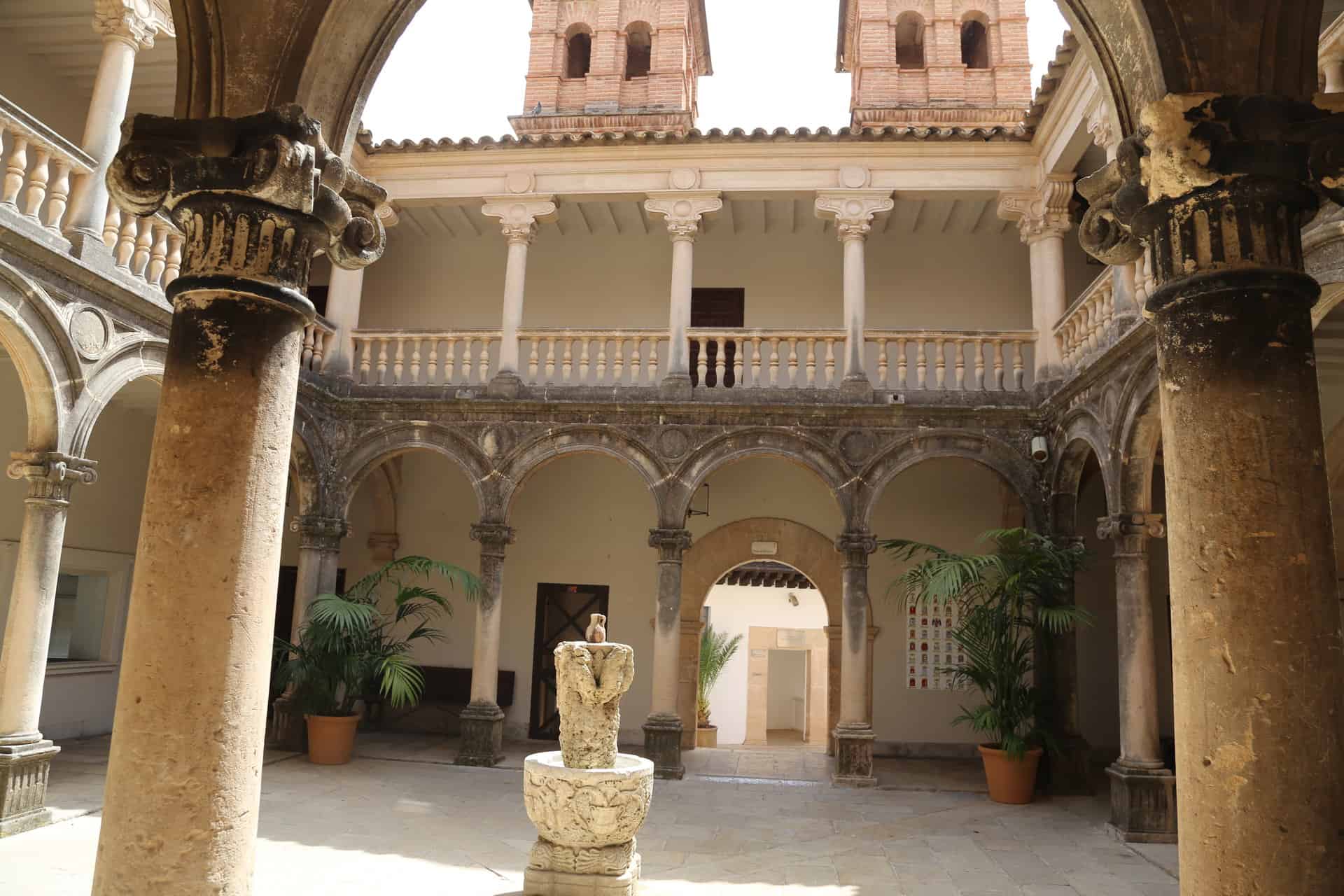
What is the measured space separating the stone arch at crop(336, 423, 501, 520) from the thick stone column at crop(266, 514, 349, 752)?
294 millimetres

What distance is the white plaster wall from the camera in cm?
2062

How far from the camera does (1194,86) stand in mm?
2664

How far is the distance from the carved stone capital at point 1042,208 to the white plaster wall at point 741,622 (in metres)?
11.4

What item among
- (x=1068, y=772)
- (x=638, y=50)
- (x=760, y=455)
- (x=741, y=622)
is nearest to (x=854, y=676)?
(x=1068, y=772)

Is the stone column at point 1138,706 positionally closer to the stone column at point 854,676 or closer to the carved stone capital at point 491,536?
the stone column at point 854,676

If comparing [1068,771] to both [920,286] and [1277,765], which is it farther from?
[1277,765]

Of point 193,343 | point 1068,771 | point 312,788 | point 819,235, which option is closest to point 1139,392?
point 1068,771

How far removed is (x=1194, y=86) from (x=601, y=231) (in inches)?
422

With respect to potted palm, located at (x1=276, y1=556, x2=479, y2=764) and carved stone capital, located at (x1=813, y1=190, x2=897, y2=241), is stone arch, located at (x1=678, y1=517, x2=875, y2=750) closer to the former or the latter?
potted palm, located at (x1=276, y1=556, x2=479, y2=764)

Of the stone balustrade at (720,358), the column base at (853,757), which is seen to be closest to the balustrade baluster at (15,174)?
the stone balustrade at (720,358)

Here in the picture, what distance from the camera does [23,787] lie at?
21.2 feet

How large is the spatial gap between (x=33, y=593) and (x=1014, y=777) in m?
7.88

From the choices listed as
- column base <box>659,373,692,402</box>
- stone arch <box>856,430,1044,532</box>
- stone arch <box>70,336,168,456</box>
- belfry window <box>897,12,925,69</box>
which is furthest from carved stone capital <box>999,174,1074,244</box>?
stone arch <box>70,336,168,456</box>

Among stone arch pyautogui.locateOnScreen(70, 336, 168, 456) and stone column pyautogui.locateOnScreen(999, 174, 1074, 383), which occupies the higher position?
stone column pyautogui.locateOnScreen(999, 174, 1074, 383)
